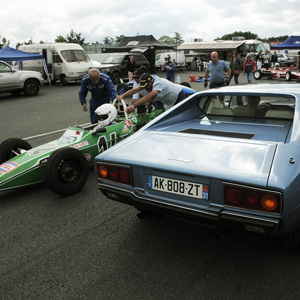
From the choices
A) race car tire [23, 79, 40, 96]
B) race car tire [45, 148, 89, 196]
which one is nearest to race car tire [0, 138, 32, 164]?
race car tire [45, 148, 89, 196]

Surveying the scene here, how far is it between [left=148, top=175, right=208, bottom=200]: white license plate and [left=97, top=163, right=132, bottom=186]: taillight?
202 millimetres

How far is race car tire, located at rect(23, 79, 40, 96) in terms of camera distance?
578 inches

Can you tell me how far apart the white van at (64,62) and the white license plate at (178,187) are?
645 inches

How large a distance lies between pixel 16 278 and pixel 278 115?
107 inches

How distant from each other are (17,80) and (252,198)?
13865mm

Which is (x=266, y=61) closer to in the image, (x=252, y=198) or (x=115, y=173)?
(x=115, y=173)

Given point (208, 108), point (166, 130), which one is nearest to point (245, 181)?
point (166, 130)

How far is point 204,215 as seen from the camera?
2283mm

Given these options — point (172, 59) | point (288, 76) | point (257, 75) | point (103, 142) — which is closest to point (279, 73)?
point (288, 76)

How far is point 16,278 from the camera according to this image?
253cm

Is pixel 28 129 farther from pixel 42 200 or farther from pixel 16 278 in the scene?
pixel 16 278

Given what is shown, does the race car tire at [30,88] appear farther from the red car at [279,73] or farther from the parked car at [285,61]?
the parked car at [285,61]

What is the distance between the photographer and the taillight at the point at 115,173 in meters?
2.62

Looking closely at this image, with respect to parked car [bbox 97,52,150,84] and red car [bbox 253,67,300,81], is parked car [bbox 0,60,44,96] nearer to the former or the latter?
parked car [bbox 97,52,150,84]
